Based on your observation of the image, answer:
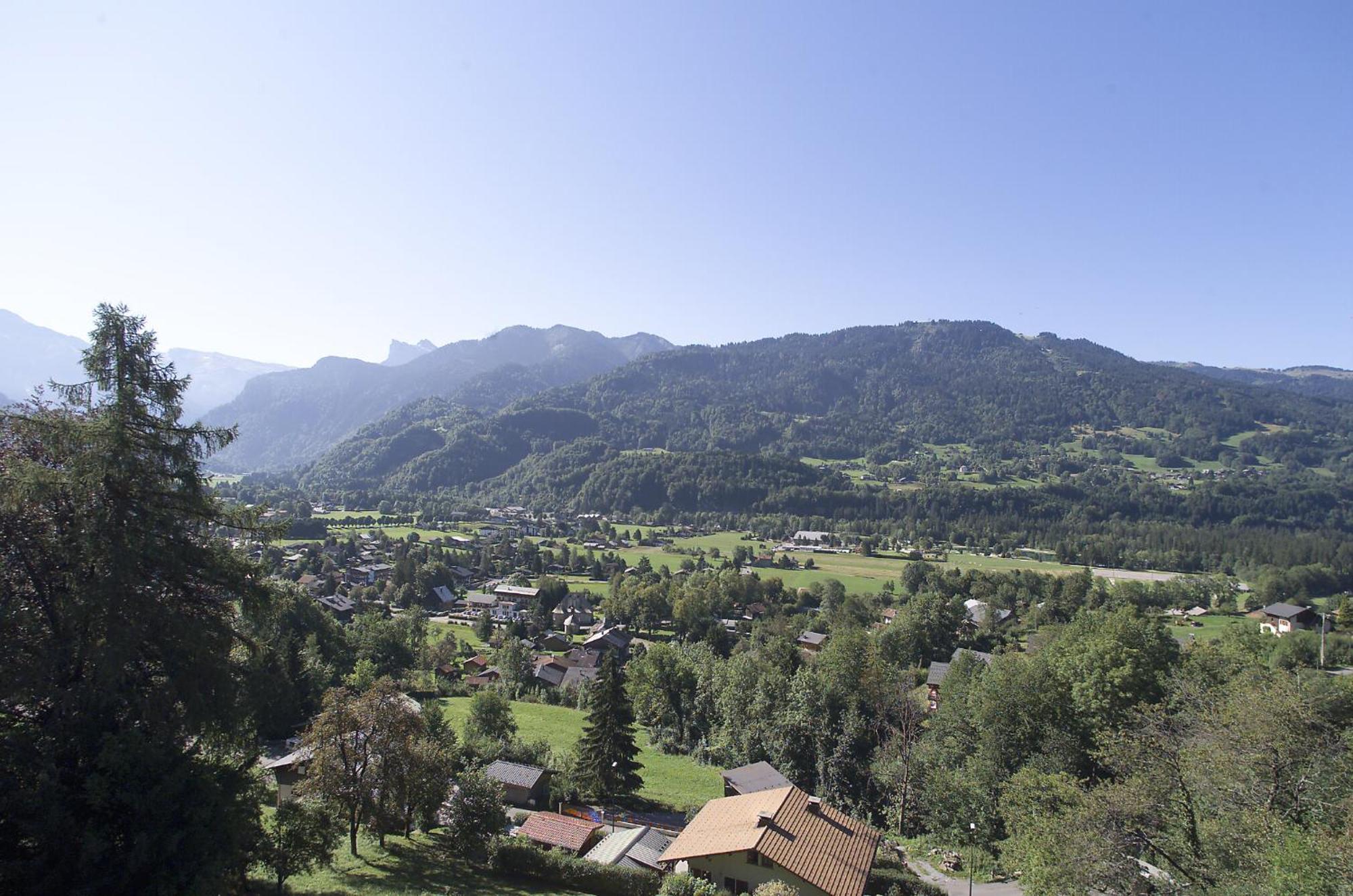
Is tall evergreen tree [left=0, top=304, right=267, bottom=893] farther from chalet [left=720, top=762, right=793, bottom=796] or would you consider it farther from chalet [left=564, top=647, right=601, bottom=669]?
chalet [left=564, top=647, right=601, bottom=669]

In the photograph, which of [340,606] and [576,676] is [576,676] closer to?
[576,676]

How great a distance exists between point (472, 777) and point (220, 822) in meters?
8.61

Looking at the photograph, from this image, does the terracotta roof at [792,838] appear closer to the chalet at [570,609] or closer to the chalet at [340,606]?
the chalet at [340,606]

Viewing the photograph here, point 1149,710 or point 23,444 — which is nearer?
point 23,444

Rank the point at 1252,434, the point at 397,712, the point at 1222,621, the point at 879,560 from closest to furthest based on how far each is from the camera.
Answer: the point at 397,712 < the point at 1222,621 < the point at 879,560 < the point at 1252,434

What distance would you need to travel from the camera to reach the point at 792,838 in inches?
695

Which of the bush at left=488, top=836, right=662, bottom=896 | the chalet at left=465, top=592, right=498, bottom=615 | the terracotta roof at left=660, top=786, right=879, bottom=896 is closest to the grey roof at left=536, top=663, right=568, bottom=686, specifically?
the chalet at left=465, top=592, right=498, bottom=615

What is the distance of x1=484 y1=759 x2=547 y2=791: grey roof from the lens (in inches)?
1039

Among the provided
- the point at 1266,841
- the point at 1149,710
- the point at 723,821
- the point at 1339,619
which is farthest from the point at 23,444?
the point at 1339,619

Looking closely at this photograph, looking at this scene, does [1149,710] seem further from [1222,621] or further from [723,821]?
[1222,621]

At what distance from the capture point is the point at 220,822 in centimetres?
1103

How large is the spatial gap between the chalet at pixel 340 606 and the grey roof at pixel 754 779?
1747 inches

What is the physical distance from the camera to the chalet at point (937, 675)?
37844 millimetres

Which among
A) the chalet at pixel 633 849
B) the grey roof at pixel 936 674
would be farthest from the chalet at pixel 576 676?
the chalet at pixel 633 849
